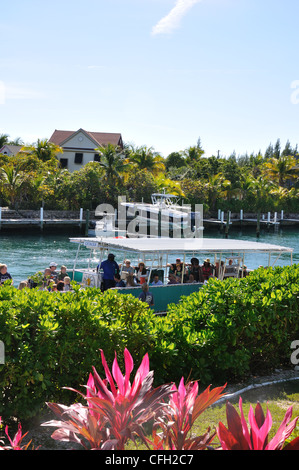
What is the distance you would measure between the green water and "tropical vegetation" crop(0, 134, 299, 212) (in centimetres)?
692

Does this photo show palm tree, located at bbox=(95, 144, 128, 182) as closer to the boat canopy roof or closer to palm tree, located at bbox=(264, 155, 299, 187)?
palm tree, located at bbox=(264, 155, 299, 187)

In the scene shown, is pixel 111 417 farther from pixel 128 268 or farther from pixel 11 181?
pixel 11 181

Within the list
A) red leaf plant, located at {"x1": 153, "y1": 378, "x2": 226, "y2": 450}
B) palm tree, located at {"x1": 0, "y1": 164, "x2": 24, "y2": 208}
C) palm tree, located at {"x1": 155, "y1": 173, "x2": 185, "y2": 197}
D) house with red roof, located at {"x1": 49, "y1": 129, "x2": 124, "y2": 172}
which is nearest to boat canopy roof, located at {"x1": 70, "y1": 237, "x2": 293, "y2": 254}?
red leaf plant, located at {"x1": 153, "y1": 378, "x2": 226, "y2": 450}

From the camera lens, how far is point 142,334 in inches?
293

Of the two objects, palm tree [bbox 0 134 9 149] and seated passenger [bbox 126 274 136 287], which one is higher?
palm tree [bbox 0 134 9 149]

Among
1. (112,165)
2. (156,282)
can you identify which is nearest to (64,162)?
(112,165)

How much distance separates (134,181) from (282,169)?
101 ft

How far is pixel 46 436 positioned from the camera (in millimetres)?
6090

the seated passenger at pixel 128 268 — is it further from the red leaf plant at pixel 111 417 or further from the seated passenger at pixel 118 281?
the red leaf plant at pixel 111 417

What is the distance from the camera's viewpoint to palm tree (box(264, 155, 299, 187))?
79.4m

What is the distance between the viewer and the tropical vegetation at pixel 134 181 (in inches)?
2130

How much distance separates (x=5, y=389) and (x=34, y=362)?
52 cm
